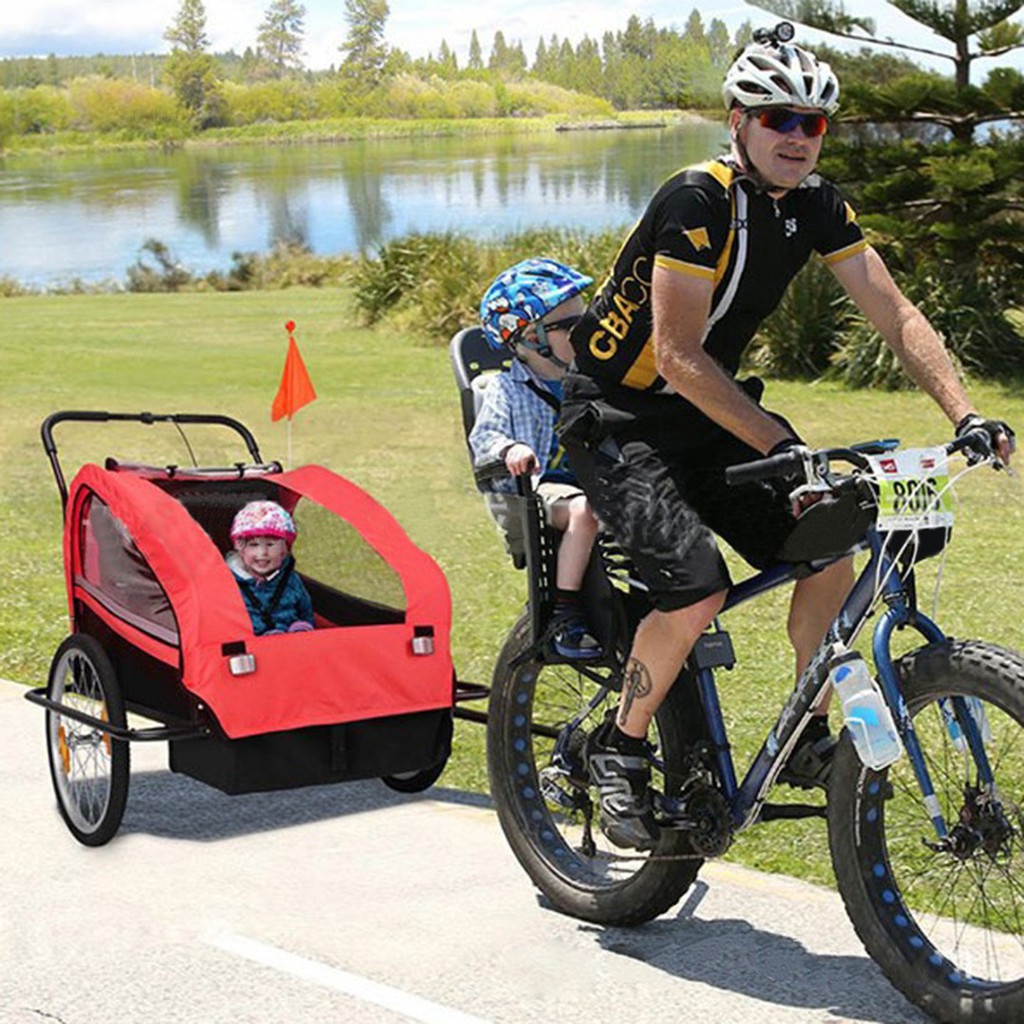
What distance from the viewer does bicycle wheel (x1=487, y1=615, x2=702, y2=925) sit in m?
5.18

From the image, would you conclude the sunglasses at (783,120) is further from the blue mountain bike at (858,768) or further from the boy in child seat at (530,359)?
the boy in child seat at (530,359)

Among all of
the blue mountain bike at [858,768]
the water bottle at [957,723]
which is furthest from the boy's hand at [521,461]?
the water bottle at [957,723]

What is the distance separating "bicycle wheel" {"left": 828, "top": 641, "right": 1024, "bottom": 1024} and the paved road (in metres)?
0.19

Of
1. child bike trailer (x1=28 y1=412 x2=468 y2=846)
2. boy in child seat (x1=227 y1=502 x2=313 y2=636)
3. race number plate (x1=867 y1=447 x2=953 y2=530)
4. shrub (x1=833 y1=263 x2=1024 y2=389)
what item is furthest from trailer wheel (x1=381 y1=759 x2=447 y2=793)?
shrub (x1=833 y1=263 x2=1024 y2=389)

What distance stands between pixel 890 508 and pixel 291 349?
659 centimetres

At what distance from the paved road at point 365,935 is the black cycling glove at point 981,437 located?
130cm

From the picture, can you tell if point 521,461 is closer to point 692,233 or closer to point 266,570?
point 692,233

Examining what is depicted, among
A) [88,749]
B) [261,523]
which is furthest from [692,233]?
[88,749]

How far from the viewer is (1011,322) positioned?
21016 mm

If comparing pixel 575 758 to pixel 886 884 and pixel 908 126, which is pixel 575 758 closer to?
pixel 886 884

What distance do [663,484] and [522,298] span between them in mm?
1322

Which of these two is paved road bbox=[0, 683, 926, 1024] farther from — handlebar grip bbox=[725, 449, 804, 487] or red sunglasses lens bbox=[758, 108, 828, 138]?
red sunglasses lens bbox=[758, 108, 828, 138]

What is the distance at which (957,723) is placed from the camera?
14.5ft

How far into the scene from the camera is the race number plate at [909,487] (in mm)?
4348
